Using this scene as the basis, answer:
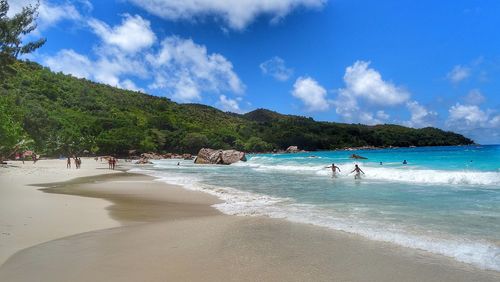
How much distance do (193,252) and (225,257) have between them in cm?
72

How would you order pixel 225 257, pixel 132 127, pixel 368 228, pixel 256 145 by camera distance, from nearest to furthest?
pixel 225 257, pixel 368 228, pixel 132 127, pixel 256 145

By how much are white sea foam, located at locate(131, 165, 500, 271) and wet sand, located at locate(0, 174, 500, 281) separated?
1.54ft

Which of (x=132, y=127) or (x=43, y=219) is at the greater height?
(x=132, y=127)

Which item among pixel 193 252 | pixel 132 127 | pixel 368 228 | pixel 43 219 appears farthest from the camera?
pixel 132 127

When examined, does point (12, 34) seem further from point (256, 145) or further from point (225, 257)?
point (256, 145)

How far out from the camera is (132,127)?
99.2m

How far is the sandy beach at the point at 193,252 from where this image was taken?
583 centimetres

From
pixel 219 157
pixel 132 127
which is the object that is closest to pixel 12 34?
pixel 219 157

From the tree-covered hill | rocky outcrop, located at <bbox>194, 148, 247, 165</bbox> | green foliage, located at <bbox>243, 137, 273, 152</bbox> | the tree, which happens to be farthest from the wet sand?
green foliage, located at <bbox>243, 137, 273, 152</bbox>

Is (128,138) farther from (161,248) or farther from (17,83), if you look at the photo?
(161,248)

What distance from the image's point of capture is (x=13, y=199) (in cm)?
1367

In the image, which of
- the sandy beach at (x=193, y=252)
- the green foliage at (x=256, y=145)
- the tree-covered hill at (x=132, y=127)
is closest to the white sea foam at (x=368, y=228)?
the sandy beach at (x=193, y=252)

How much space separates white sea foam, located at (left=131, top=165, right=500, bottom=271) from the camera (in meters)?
7.02

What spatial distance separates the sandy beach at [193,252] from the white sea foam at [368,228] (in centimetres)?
47
